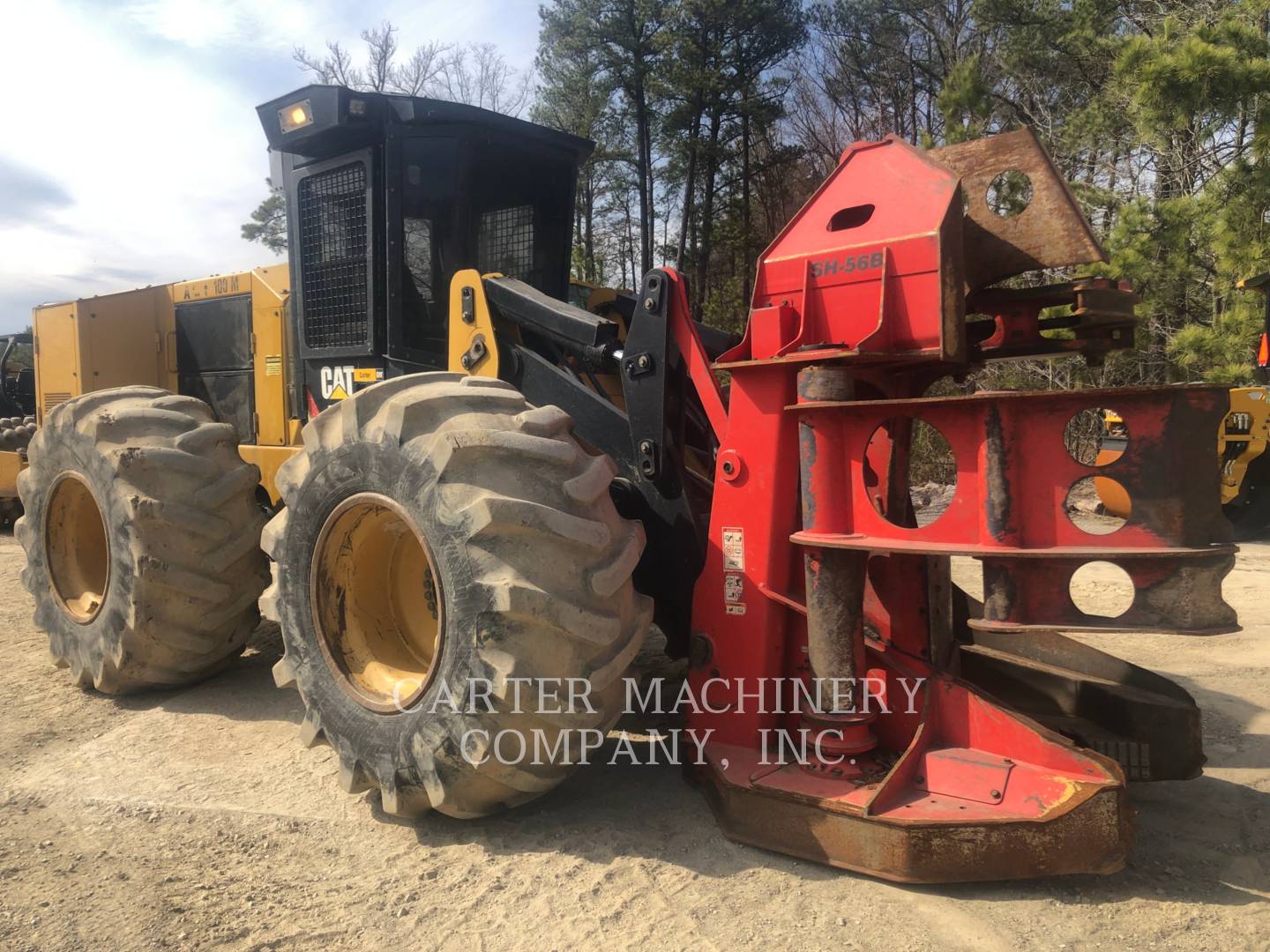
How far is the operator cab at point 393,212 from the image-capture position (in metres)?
3.94

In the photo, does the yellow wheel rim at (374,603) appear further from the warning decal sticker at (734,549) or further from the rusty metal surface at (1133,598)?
the rusty metal surface at (1133,598)

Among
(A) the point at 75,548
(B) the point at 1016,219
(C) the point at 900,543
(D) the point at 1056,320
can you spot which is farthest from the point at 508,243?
(A) the point at 75,548

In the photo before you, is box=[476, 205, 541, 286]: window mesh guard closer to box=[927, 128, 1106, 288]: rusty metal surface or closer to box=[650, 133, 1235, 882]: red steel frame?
box=[650, 133, 1235, 882]: red steel frame

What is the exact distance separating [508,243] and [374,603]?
5.93 feet

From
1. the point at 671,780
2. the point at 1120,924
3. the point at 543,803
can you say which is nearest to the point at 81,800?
the point at 543,803

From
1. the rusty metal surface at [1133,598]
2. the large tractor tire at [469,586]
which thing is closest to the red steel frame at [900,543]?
the rusty metal surface at [1133,598]

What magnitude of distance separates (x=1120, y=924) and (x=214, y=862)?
2.59 meters

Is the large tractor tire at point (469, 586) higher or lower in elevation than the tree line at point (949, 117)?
lower

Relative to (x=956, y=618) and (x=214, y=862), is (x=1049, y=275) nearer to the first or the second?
(x=956, y=618)

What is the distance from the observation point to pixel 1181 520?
2371mm

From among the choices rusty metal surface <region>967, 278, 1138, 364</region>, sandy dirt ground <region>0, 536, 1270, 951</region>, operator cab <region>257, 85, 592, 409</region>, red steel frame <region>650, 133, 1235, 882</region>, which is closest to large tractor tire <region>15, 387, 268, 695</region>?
sandy dirt ground <region>0, 536, 1270, 951</region>

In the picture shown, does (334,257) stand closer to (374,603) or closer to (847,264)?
(374,603)

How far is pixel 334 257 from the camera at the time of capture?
13.9 ft

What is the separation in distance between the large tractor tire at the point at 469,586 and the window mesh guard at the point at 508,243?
1.20 m
